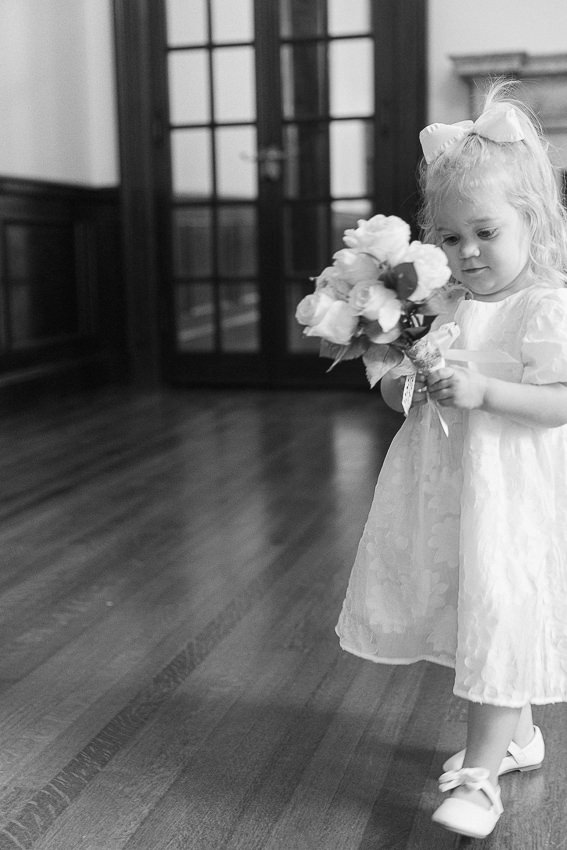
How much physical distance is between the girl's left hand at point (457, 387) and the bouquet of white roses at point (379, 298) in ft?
0.07

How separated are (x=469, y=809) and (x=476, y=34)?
4384 millimetres

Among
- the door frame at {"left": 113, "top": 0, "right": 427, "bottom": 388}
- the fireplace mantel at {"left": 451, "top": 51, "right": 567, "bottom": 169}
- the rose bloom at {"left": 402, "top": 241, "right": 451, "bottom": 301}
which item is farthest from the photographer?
the door frame at {"left": 113, "top": 0, "right": 427, "bottom": 388}

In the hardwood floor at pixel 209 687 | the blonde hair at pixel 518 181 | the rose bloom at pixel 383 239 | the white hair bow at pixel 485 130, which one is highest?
the white hair bow at pixel 485 130

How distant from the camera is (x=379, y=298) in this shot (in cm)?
128

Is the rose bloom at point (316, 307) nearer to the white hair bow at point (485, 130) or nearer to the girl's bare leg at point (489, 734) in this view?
the white hair bow at point (485, 130)

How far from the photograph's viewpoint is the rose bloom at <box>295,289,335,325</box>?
1299mm

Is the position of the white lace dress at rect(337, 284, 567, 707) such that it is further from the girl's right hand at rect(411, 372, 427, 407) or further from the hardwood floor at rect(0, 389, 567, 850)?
the hardwood floor at rect(0, 389, 567, 850)

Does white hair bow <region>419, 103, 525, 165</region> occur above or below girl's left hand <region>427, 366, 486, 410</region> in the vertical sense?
above

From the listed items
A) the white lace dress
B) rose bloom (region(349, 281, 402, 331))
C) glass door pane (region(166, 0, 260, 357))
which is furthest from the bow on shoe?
glass door pane (region(166, 0, 260, 357))

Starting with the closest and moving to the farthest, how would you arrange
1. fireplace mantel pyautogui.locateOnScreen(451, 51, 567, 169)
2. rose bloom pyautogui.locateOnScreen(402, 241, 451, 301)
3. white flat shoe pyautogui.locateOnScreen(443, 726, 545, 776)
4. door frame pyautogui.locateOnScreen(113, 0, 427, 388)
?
rose bloom pyautogui.locateOnScreen(402, 241, 451, 301) → white flat shoe pyautogui.locateOnScreen(443, 726, 545, 776) → fireplace mantel pyautogui.locateOnScreen(451, 51, 567, 169) → door frame pyautogui.locateOnScreen(113, 0, 427, 388)

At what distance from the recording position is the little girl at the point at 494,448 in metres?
1.39

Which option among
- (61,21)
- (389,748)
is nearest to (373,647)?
(389,748)

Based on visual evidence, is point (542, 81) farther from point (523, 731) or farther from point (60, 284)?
point (523, 731)

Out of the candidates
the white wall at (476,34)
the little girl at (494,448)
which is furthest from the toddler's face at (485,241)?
the white wall at (476,34)
